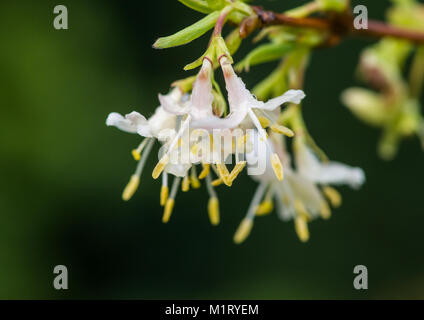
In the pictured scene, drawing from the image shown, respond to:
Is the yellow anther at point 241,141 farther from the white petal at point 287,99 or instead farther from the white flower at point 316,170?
the white flower at point 316,170

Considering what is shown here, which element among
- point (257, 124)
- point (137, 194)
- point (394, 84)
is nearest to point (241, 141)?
point (257, 124)

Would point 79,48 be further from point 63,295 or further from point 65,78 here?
point 63,295

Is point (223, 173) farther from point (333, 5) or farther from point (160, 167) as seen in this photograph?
point (333, 5)

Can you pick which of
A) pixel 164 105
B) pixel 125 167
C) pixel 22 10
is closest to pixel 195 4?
pixel 164 105

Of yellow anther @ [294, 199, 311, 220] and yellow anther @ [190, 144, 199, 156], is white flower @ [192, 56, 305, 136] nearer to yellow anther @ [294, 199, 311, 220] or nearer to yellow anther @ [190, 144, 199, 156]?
yellow anther @ [190, 144, 199, 156]


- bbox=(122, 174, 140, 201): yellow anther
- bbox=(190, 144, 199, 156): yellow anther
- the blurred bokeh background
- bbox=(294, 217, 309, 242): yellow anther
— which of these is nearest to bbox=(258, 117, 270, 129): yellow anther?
bbox=(190, 144, 199, 156): yellow anther

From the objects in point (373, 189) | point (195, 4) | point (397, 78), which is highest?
point (373, 189)
